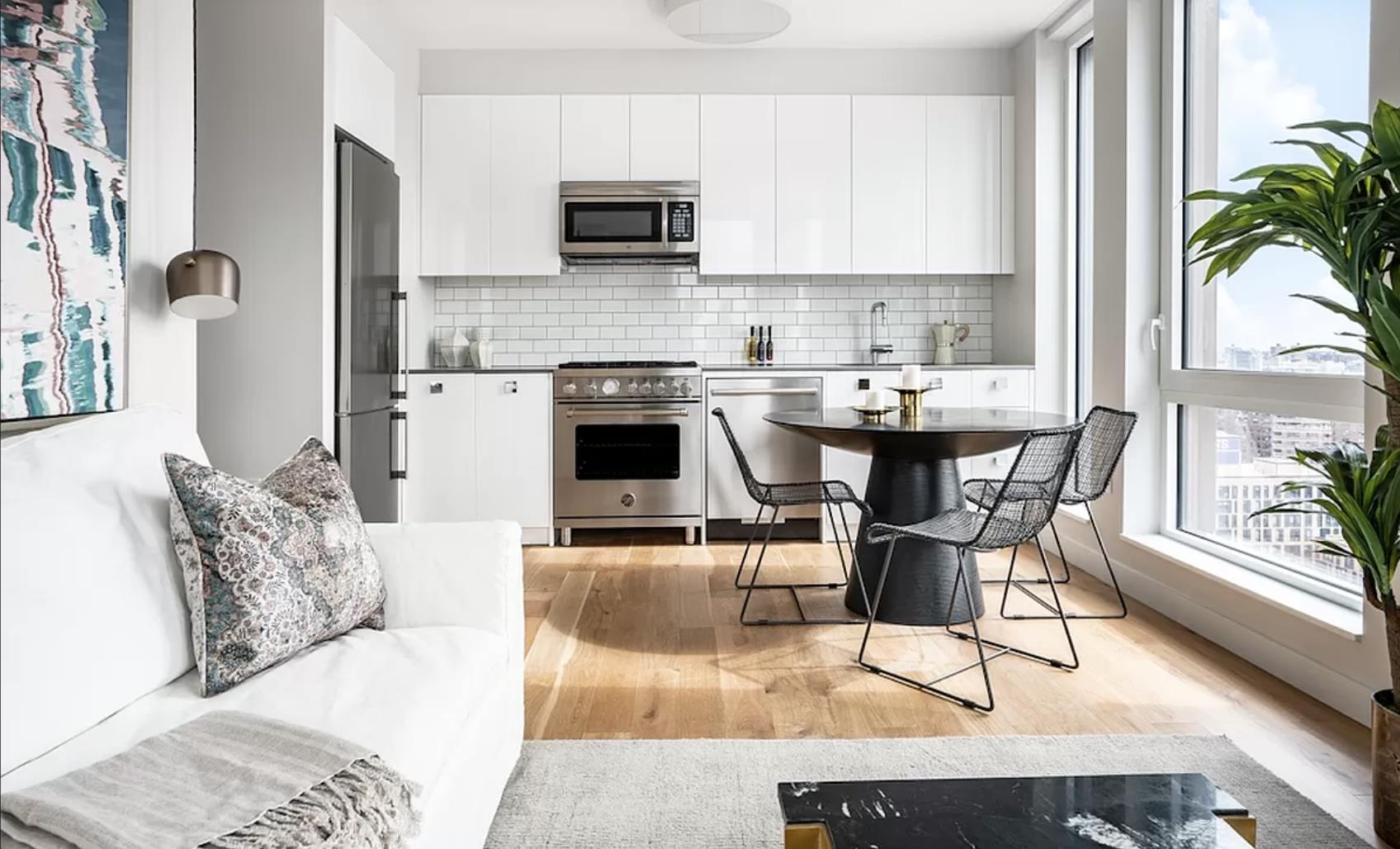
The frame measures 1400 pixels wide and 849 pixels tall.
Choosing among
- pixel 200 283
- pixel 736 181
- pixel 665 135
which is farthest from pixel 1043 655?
pixel 665 135

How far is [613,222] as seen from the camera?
5277 millimetres

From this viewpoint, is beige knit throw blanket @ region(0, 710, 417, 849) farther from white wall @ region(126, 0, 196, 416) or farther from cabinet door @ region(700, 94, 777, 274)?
cabinet door @ region(700, 94, 777, 274)

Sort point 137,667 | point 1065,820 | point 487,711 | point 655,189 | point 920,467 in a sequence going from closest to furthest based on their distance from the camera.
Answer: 1. point 1065,820
2. point 137,667
3. point 487,711
4. point 920,467
5. point 655,189

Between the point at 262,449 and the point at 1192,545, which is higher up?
the point at 262,449

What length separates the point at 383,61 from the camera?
4.69 m

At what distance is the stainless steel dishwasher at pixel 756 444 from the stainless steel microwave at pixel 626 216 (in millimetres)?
862

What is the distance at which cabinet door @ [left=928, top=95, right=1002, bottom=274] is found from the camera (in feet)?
17.7

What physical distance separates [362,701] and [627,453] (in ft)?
11.9

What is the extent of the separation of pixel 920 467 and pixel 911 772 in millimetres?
1460

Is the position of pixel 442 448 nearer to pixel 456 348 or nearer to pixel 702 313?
pixel 456 348

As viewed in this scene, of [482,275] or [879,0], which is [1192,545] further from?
[482,275]

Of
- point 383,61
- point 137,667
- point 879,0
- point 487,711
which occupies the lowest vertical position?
point 487,711

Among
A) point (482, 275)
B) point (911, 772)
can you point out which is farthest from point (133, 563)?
point (482, 275)

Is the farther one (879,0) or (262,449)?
(879,0)
